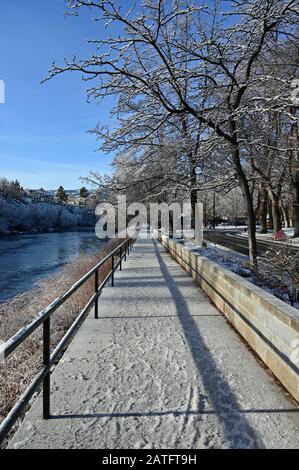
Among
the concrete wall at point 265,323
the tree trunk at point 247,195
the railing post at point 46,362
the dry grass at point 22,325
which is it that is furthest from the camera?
the tree trunk at point 247,195

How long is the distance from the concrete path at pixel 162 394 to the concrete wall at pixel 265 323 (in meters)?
0.16

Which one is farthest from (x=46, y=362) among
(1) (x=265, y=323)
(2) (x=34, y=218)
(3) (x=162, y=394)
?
(2) (x=34, y=218)

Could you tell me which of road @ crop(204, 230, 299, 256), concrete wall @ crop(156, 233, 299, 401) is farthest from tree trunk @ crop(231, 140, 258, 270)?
concrete wall @ crop(156, 233, 299, 401)

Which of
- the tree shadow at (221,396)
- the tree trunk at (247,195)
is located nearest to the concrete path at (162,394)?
the tree shadow at (221,396)

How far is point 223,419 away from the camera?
3.51 m

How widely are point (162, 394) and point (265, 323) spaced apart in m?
1.54

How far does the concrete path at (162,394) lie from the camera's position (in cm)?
323

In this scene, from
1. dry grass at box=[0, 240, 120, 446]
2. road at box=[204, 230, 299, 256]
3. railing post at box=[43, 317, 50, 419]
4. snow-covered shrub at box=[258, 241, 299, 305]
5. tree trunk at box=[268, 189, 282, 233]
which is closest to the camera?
railing post at box=[43, 317, 50, 419]

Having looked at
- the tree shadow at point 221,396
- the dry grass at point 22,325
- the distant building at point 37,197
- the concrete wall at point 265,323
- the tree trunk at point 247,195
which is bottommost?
the dry grass at point 22,325

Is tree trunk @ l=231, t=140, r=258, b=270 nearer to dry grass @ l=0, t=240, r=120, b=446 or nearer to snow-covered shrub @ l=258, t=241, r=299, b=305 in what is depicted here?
snow-covered shrub @ l=258, t=241, r=299, b=305

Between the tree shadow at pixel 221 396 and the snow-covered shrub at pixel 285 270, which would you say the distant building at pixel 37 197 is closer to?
the snow-covered shrub at pixel 285 270

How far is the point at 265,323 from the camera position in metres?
4.72

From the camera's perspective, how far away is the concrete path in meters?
3.23

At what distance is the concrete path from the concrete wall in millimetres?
163
